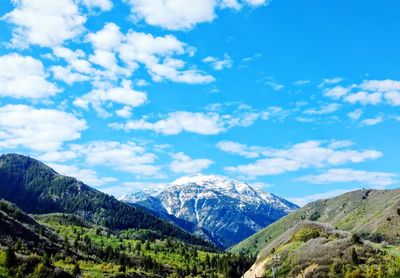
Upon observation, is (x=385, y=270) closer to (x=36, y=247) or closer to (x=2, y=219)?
(x=36, y=247)

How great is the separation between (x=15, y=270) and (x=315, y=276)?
53327 mm

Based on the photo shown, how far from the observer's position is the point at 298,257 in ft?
330

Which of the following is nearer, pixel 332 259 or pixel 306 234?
pixel 332 259

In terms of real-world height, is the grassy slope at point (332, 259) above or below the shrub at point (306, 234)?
below

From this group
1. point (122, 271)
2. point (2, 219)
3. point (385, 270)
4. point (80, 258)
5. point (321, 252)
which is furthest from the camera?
point (80, 258)

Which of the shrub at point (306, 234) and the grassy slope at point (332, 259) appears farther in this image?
the shrub at point (306, 234)

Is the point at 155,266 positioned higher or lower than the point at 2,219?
lower

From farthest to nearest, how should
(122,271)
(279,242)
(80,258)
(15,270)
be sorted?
(80,258)
(122,271)
(279,242)
(15,270)

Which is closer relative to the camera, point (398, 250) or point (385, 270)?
point (385, 270)

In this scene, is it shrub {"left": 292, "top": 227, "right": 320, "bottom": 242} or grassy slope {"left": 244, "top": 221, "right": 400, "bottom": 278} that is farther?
shrub {"left": 292, "top": 227, "right": 320, "bottom": 242}

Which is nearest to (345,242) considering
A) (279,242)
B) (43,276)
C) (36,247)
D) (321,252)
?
(321,252)

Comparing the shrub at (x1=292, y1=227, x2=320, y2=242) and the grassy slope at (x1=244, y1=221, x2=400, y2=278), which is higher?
the shrub at (x1=292, y1=227, x2=320, y2=242)

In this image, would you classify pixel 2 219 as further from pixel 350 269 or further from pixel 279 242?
pixel 350 269

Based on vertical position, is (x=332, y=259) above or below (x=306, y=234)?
below
